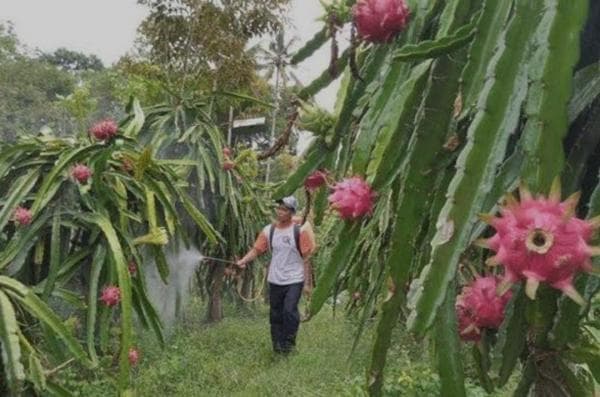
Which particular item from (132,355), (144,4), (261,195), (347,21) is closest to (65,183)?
(132,355)

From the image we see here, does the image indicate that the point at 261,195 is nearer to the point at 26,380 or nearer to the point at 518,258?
the point at 26,380

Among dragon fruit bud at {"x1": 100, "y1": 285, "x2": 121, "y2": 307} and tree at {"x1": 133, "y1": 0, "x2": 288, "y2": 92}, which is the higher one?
tree at {"x1": 133, "y1": 0, "x2": 288, "y2": 92}

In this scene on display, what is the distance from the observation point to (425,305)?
2.94ft

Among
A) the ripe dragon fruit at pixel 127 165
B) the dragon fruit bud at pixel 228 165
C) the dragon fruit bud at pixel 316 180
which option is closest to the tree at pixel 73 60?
the dragon fruit bud at pixel 228 165

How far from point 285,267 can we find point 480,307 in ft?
12.6

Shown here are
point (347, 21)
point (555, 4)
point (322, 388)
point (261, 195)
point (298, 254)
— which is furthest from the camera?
point (261, 195)

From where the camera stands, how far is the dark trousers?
16.2 ft

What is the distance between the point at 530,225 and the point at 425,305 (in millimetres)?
183

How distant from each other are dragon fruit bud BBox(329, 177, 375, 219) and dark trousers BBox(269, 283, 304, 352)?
3.80 m

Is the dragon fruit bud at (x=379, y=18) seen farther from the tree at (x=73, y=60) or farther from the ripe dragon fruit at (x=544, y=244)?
the tree at (x=73, y=60)

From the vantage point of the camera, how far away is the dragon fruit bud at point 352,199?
112 cm

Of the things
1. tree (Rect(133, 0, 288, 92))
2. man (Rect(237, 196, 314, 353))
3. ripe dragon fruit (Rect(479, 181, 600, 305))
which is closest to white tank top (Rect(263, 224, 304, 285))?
man (Rect(237, 196, 314, 353))

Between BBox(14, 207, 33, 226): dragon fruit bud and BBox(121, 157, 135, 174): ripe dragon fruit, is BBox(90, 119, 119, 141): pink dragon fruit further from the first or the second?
BBox(14, 207, 33, 226): dragon fruit bud

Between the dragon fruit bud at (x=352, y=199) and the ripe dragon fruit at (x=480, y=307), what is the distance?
0.18m
